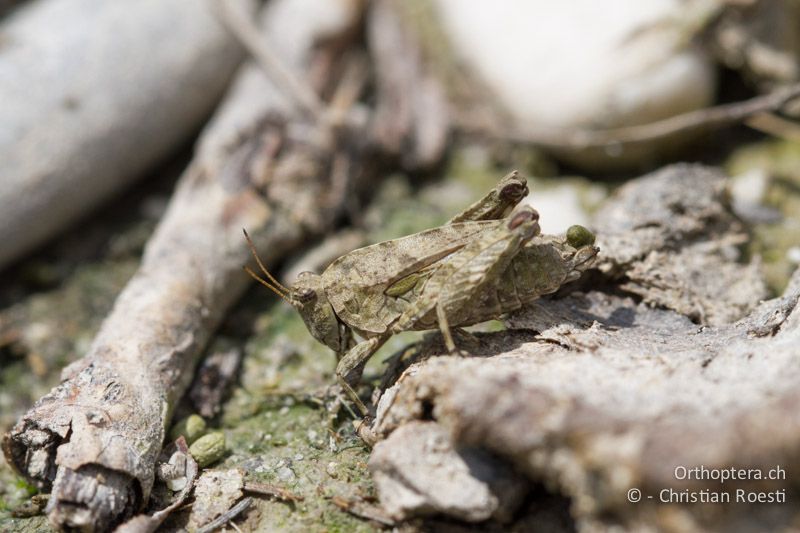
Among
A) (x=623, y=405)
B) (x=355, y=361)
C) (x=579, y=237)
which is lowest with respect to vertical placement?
(x=623, y=405)

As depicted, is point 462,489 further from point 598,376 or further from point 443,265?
point 443,265

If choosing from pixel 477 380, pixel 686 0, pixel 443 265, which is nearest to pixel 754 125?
pixel 686 0

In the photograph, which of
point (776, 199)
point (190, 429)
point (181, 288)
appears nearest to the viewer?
point (190, 429)

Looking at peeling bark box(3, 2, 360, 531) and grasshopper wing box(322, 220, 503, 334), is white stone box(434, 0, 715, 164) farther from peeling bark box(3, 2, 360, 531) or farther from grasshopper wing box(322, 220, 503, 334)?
grasshopper wing box(322, 220, 503, 334)

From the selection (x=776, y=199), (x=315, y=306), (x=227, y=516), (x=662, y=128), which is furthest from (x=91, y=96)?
(x=776, y=199)

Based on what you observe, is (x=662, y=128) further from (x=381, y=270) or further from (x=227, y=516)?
(x=227, y=516)

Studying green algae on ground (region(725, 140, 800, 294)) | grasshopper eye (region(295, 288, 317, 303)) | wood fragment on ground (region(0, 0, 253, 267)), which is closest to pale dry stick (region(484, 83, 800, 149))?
green algae on ground (region(725, 140, 800, 294))
